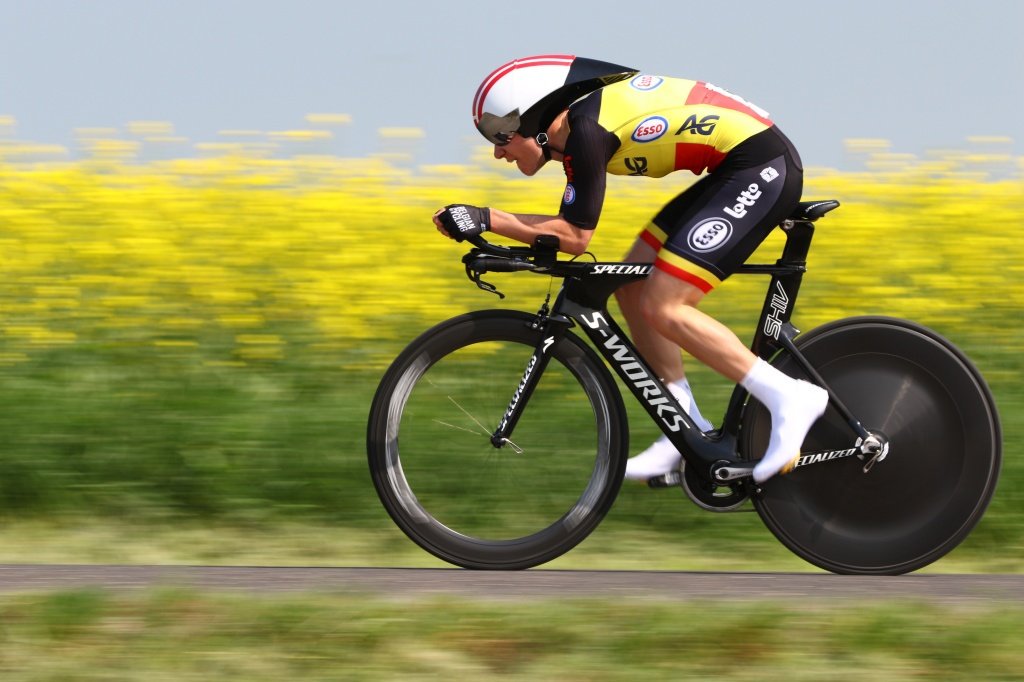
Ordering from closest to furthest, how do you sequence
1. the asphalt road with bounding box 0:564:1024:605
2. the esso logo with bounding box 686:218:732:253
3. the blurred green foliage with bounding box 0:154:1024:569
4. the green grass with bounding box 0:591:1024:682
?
the green grass with bounding box 0:591:1024:682 → the asphalt road with bounding box 0:564:1024:605 → the esso logo with bounding box 686:218:732:253 → the blurred green foliage with bounding box 0:154:1024:569

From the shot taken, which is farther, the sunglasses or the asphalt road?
the sunglasses

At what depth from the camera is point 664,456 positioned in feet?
16.6

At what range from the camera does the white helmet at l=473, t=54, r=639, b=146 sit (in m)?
4.68

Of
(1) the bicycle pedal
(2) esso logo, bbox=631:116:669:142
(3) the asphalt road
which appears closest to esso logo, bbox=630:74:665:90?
(2) esso logo, bbox=631:116:669:142

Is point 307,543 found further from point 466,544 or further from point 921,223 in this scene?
point 921,223

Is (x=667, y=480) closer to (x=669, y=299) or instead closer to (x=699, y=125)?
(x=669, y=299)

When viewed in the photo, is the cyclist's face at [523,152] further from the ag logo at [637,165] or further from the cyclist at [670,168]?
the ag logo at [637,165]

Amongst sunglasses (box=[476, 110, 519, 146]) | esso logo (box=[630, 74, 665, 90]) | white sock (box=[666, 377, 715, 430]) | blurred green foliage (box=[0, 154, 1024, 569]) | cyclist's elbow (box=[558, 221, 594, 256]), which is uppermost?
esso logo (box=[630, 74, 665, 90])

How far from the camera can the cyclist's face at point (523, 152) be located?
15.6 ft

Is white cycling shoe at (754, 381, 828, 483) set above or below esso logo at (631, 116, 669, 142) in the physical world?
below

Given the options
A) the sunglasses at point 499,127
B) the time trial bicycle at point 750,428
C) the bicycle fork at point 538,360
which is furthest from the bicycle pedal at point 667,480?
the sunglasses at point 499,127

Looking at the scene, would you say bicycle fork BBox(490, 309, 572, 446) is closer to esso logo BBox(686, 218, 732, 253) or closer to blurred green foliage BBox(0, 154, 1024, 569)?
esso logo BBox(686, 218, 732, 253)

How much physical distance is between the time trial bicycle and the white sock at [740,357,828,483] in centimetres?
11

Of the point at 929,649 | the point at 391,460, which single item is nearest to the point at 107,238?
the point at 391,460
